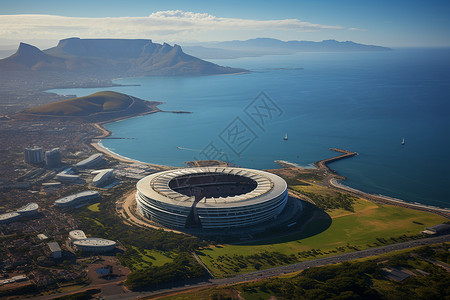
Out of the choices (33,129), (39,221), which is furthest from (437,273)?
(33,129)

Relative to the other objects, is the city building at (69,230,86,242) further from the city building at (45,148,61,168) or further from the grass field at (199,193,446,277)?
the city building at (45,148,61,168)

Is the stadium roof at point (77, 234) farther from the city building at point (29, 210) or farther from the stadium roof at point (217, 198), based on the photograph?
the city building at point (29, 210)

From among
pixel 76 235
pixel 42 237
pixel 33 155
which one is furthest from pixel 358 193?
pixel 33 155

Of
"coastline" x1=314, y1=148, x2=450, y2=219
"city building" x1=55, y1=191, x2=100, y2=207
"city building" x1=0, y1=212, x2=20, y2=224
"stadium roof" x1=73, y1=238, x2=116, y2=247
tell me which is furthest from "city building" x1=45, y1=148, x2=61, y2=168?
"coastline" x1=314, y1=148, x2=450, y2=219

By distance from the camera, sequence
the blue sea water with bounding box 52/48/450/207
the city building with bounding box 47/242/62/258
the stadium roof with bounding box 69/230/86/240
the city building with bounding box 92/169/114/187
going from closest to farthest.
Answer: the city building with bounding box 47/242/62/258 < the stadium roof with bounding box 69/230/86/240 < the city building with bounding box 92/169/114/187 < the blue sea water with bounding box 52/48/450/207

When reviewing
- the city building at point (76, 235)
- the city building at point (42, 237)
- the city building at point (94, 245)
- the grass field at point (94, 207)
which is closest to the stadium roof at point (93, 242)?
the city building at point (94, 245)

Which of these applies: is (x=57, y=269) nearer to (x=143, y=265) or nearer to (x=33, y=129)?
(x=143, y=265)

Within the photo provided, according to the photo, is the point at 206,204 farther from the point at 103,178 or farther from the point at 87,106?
the point at 87,106
